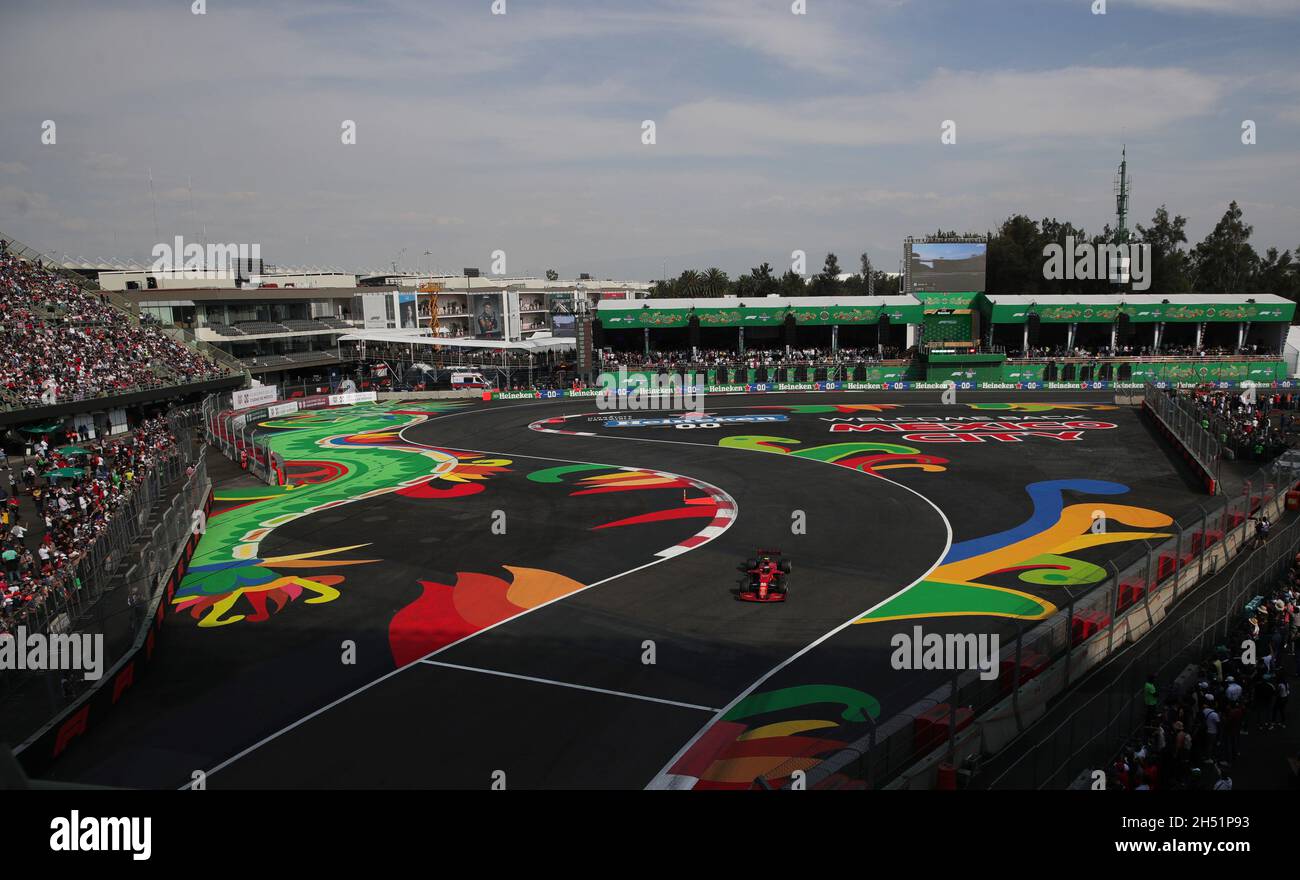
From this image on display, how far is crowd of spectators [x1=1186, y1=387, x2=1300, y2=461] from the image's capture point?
3438cm

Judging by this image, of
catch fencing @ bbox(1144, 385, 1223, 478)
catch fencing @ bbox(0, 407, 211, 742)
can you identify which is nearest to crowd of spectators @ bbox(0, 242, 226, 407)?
catch fencing @ bbox(0, 407, 211, 742)

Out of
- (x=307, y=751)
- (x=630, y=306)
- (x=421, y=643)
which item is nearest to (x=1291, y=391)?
(x=630, y=306)

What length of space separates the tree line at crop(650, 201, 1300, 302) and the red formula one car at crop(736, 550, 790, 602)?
77.1m

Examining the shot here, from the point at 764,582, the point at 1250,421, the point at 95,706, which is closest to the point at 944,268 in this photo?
the point at 1250,421

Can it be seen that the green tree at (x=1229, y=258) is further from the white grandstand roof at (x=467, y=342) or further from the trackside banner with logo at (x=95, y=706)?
the trackside banner with logo at (x=95, y=706)

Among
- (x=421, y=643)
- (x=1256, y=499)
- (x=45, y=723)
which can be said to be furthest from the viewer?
(x=1256, y=499)

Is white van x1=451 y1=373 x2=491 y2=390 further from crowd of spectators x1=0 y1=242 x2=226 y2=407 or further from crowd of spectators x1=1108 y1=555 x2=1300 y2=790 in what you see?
crowd of spectators x1=1108 y1=555 x2=1300 y2=790

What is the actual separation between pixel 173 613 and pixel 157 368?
118 ft

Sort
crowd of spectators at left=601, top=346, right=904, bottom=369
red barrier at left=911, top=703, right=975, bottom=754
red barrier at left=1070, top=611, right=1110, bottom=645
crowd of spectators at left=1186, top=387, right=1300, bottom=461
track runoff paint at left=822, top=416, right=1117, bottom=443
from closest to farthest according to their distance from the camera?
red barrier at left=911, top=703, right=975, bottom=754 < red barrier at left=1070, top=611, right=1110, bottom=645 < crowd of spectators at left=1186, top=387, right=1300, bottom=461 < track runoff paint at left=822, top=416, right=1117, bottom=443 < crowd of spectators at left=601, top=346, right=904, bottom=369

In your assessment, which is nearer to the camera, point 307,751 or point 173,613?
point 307,751
